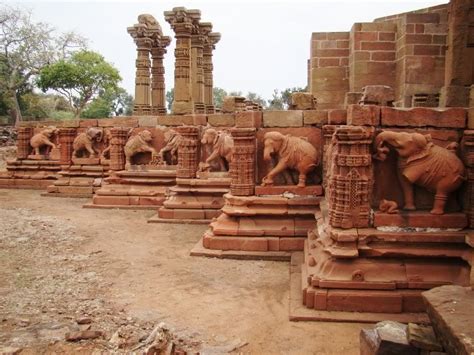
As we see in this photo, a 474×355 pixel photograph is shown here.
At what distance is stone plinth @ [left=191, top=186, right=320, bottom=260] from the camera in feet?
18.5

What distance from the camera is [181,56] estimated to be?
45.2ft

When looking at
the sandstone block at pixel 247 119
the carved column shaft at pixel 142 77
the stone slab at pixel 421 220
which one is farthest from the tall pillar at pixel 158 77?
the stone slab at pixel 421 220

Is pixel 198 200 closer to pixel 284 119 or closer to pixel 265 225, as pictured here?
pixel 265 225

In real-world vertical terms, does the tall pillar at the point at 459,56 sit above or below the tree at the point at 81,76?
below

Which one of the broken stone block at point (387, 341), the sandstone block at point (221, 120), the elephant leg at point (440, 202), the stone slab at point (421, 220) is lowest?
the broken stone block at point (387, 341)

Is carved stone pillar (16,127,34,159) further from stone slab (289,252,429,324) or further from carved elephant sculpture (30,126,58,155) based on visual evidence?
stone slab (289,252,429,324)

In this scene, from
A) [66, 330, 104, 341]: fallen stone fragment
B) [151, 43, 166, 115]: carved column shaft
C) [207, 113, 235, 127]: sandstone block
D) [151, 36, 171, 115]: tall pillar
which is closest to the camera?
[66, 330, 104, 341]: fallen stone fragment

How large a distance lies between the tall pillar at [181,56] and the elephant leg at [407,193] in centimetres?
1019

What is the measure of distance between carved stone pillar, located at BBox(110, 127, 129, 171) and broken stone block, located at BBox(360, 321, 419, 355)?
8.19 metres

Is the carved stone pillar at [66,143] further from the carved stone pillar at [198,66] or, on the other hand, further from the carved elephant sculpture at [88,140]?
the carved stone pillar at [198,66]

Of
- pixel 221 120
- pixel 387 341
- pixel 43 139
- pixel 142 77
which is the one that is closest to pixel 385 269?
pixel 387 341

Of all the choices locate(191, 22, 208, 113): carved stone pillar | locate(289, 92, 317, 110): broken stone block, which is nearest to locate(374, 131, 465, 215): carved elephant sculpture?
locate(289, 92, 317, 110): broken stone block

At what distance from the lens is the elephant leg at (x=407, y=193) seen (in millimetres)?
4180

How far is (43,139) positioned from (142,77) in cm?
461
